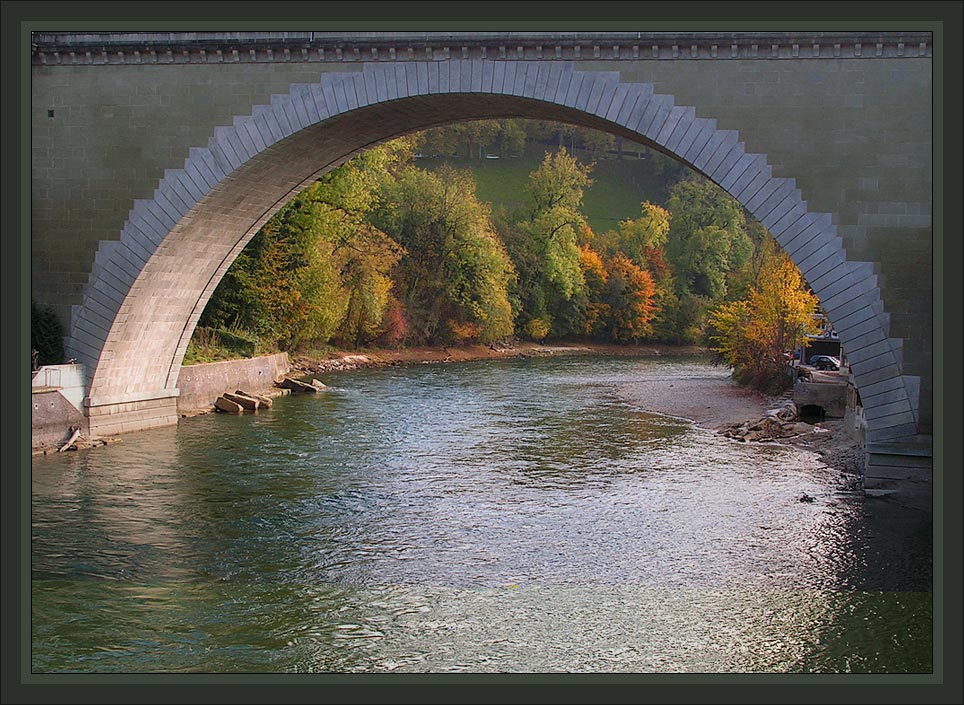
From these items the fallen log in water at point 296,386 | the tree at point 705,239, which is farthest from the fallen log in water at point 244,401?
the tree at point 705,239

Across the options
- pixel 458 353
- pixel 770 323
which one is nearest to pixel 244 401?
pixel 770 323

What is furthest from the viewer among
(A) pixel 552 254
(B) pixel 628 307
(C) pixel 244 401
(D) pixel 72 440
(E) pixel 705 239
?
(E) pixel 705 239

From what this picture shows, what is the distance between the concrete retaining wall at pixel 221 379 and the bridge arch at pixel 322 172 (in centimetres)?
164

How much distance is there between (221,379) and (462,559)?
45.9 feet

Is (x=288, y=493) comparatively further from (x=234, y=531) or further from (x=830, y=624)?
(x=830, y=624)

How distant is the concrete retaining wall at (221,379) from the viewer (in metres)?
22.0

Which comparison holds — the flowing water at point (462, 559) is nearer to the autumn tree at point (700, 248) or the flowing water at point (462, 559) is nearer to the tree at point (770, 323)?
the tree at point (770, 323)

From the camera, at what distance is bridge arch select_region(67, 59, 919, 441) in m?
14.0

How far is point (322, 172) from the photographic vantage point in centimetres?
1958

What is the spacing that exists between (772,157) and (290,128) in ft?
22.7

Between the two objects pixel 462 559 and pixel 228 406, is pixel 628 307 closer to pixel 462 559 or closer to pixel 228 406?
pixel 228 406

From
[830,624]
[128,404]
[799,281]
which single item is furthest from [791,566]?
[799,281]

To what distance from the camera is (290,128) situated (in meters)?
16.1

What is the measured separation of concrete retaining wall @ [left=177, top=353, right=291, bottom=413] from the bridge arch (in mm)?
1641
